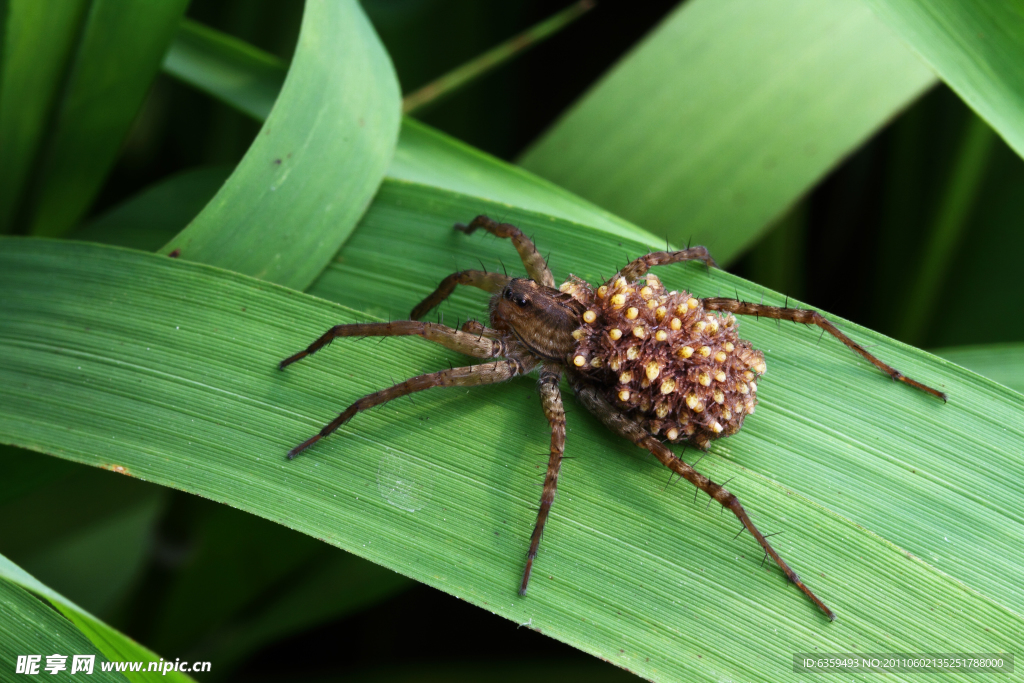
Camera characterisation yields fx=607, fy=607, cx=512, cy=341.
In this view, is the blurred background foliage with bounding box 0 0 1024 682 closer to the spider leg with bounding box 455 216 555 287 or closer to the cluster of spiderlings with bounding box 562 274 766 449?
the spider leg with bounding box 455 216 555 287

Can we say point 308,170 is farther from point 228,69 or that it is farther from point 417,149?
point 228,69

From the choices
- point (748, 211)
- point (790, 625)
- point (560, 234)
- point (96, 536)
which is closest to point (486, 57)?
point (560, 234)

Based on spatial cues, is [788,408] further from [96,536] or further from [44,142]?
[96,536]

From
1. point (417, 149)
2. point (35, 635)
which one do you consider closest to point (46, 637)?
point (35, 635)

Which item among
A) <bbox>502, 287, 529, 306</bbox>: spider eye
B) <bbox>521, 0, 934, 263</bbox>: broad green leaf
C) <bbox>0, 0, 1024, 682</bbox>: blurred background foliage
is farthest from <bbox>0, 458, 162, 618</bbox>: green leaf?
<bbox>521, 0, 934, 263</bbox>: broad green leaf

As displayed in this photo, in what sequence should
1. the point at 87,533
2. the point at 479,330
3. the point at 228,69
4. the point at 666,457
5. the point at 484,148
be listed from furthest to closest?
the point at 484,148 < the point at 87,533 < the point at 228,69 < the point at 479,330 < the point at 666,457
